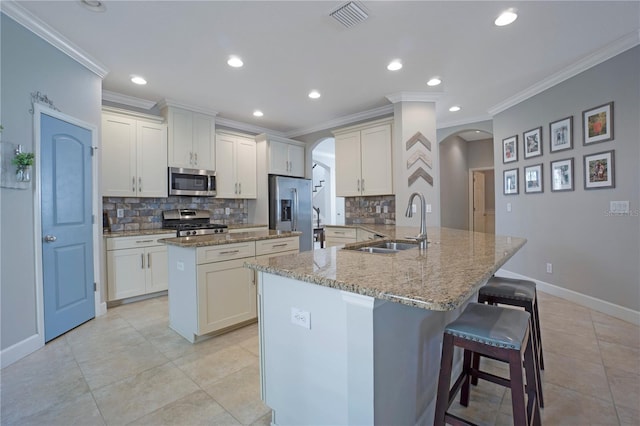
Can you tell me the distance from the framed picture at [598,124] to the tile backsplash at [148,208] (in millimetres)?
5034

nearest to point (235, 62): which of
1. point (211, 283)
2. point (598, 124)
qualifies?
point (211, 283)

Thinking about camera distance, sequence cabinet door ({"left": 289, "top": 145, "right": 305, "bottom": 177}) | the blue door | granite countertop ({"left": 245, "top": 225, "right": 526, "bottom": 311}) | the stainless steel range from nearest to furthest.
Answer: granite countertop ({"left": 245, "top": 225, "right": 526, "bottom": 311}) → the blue door → the stainless steel range → cabinet door ({"left": 289, "top": 145, "right": 305, "bottom": 177})

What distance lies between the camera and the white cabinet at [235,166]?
15.7 ft

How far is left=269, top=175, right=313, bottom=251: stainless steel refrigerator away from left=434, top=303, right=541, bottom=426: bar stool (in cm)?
395

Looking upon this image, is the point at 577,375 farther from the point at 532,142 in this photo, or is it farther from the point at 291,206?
the point at 291,206

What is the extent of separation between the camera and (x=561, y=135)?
353cm

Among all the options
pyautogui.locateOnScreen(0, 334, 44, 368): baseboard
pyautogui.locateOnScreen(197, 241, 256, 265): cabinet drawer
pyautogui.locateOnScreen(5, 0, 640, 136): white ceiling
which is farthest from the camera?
pyautogui.locateOnScreen(197, 241, 256, 265): cabinet drawer

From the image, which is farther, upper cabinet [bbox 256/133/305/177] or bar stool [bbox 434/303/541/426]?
upper cabinet [bbox 256/133/305/177]

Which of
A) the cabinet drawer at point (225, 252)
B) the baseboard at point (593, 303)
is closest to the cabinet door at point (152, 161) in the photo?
the cabinet drawer at point (225, 252)

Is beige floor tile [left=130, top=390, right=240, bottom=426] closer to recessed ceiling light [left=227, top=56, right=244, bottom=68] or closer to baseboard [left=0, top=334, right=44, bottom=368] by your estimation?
baseboard [left=0, top=334, right=44, bottom=368]

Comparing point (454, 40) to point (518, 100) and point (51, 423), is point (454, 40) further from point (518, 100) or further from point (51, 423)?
point (51, 423)

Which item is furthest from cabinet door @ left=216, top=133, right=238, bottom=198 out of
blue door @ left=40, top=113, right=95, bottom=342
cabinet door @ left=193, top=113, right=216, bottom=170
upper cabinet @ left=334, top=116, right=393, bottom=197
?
blue door @ left=40, top=113, right=95, bottom=342

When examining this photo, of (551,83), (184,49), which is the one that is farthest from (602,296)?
(184,49)

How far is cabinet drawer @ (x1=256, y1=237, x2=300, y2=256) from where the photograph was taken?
2803mm
